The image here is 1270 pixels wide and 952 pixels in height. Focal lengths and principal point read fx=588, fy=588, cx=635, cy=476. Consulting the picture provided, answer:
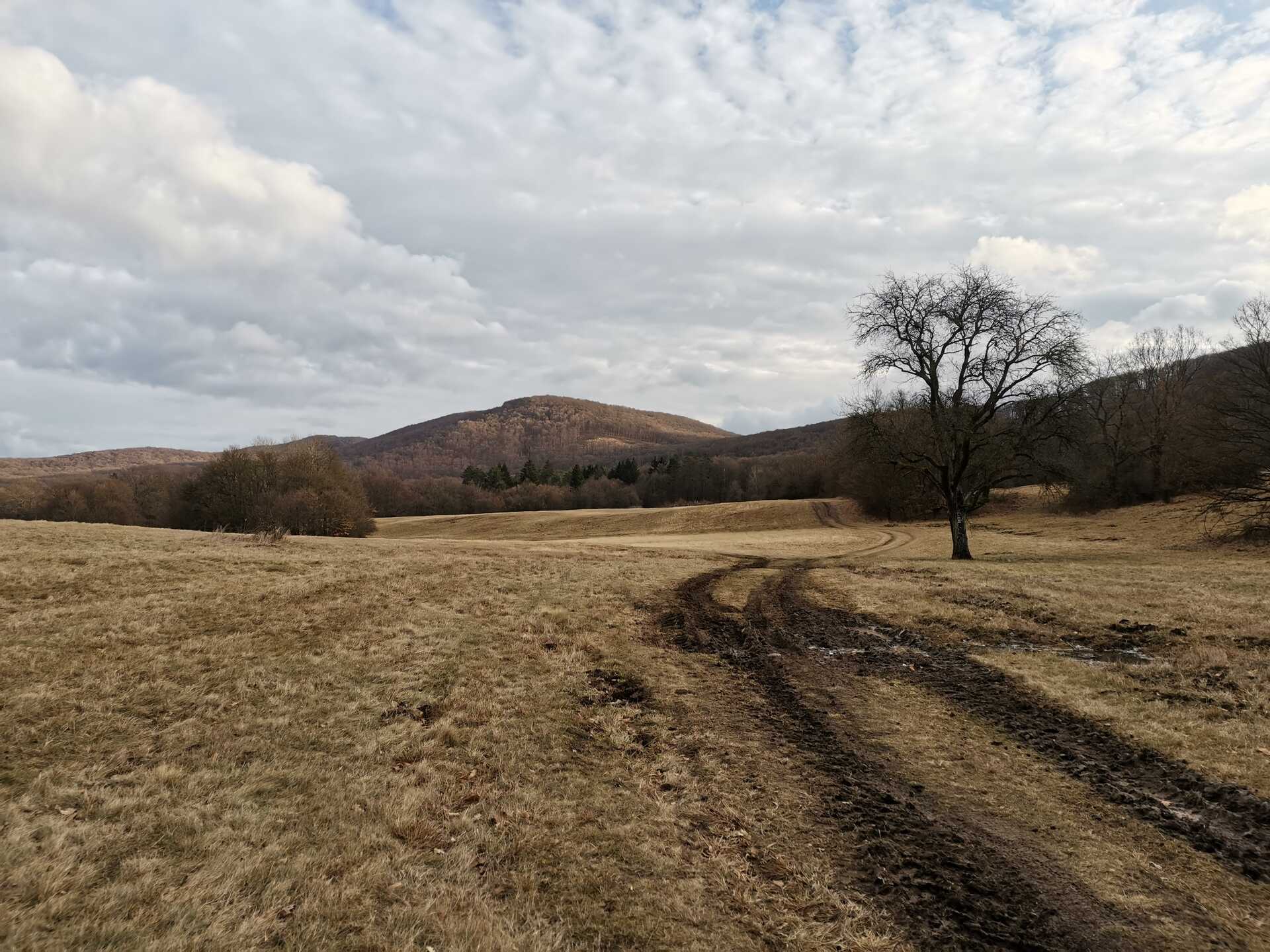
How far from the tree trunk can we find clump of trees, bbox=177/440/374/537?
55.1 m

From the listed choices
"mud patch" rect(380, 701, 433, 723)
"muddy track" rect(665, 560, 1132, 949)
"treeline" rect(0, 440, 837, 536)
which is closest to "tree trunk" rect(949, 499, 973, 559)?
"muddy track" rect(665, 560, 1132, 949)

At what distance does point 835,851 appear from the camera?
5.66m

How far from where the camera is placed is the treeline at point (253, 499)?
58094 millimetres

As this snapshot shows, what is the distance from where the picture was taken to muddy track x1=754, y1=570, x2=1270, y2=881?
575 cm

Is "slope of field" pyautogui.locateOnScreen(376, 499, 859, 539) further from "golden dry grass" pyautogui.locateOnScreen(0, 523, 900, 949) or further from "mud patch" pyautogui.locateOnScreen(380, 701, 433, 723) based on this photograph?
"mud patch" pyautogui.locateOnScreen(380, 701, 433, 723)

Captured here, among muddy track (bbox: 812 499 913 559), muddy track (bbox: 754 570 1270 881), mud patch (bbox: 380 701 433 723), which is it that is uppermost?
mud patch (bbox: 380 701 433 723)

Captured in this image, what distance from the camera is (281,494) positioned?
2419 inches

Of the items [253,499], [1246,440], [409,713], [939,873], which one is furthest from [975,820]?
[253,499]

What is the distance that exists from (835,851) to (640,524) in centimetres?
6239

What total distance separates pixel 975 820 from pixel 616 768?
4.02 meters

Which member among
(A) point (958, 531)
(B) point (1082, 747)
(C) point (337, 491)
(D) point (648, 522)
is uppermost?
(C) point (337, 491)

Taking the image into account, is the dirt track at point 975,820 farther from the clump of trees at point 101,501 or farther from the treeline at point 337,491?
the clump of trees at point 101,501

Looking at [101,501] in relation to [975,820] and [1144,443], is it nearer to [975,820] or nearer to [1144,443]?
[975,820]

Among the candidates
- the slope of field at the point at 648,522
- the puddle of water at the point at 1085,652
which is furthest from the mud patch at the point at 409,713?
the slope of field at the point at 648,522
